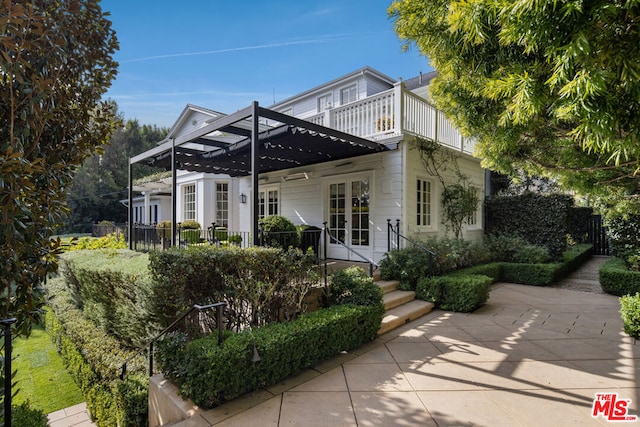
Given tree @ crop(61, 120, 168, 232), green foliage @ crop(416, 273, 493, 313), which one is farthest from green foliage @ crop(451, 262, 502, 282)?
tree @ crop(61, 120, 168, 232)

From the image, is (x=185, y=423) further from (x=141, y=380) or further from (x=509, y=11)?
(x=509, y=11)

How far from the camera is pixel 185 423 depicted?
2.49m

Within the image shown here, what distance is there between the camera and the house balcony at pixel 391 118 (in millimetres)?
7098

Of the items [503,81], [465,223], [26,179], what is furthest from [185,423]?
[465,223]

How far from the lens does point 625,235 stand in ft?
23.6

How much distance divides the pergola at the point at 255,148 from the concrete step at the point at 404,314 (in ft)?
7.86

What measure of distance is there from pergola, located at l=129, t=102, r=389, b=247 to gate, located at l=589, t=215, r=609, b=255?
432 inches

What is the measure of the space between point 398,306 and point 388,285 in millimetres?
558

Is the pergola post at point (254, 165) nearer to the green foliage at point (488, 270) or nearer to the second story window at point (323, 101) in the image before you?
the green foliage at point (488, 270)

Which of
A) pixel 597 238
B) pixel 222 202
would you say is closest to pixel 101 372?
pixel 222 202

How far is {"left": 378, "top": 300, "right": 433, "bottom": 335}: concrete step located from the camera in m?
4.66

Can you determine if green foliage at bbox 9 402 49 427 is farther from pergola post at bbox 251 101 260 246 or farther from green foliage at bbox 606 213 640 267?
green foliage at bbox 606 213 640 267

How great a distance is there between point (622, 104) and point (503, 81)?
2.40 ft

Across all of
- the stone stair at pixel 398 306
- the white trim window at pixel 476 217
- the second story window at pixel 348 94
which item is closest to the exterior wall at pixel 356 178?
the stone stair at pixel 398 306
